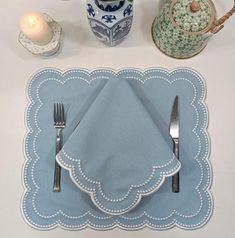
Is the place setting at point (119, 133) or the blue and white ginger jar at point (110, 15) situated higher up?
the blue and white ginger jar at point (110, 15)

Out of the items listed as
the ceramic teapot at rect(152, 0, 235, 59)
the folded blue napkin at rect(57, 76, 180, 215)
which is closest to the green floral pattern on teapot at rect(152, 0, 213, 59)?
the ceramic teapot at rect(152, 0, 235, 59)

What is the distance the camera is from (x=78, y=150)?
54 centimetres

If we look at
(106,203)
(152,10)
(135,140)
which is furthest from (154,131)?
(152,10)

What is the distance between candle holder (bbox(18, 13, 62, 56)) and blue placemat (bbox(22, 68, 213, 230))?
0.04 meters

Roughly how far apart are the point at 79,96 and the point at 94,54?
0.09 metres

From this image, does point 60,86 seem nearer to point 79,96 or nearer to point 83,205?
point 79,96

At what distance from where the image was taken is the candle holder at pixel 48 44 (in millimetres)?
603

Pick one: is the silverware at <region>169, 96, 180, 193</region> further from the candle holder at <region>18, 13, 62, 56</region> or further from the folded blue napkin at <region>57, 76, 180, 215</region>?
the candle holder at <region>18, 13, 62, 56</region>

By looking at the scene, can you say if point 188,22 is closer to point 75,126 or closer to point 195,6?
point 195,6

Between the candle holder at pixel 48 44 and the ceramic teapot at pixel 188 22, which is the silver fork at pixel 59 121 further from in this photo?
the ceramic teapot at pixel 188 22

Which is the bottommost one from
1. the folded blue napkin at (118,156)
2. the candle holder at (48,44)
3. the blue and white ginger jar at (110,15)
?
the folded blue napkin at (118,156)

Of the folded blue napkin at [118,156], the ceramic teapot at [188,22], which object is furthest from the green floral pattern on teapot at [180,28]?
the folded blue napkin at [118,156]

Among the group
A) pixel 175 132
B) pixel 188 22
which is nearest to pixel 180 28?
pixel 188 22

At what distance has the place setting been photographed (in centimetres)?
54
